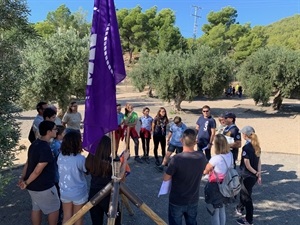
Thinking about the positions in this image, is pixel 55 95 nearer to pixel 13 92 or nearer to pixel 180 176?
pixel 13 92

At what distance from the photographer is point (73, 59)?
11062 millimetres

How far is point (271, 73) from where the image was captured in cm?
2106

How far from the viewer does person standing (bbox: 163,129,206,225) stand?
11.5 feet

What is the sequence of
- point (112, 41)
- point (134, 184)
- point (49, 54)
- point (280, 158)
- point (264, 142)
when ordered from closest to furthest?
point (112, 41) < point (134, 184) < point (280, 158) < point (49, 54) < point (264, 142)

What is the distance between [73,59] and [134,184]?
6.36m

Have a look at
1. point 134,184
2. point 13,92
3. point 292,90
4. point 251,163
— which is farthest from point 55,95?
point 292,90

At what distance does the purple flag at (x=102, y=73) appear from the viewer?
2.65 meters

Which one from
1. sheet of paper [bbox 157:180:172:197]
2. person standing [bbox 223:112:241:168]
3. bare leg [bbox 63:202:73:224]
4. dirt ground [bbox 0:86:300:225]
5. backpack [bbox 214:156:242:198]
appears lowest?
dirt ground [bbox 0:86:300:225]

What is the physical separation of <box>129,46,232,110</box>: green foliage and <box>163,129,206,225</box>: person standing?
1636 centimetres

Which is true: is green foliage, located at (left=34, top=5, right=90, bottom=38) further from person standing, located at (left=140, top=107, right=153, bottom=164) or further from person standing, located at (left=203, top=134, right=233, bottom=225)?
person standing, located at (left=203, top=134, right=233, bottom=225)

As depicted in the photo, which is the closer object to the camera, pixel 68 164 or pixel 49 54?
pixel 68 164

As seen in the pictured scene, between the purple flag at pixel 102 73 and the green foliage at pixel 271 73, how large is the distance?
67.0 ft

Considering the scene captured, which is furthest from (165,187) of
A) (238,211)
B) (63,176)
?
(238,211)

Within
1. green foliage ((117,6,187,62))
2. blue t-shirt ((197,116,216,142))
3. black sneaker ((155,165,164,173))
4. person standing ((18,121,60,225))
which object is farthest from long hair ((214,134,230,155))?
green foliage ((117,6,187,62))
